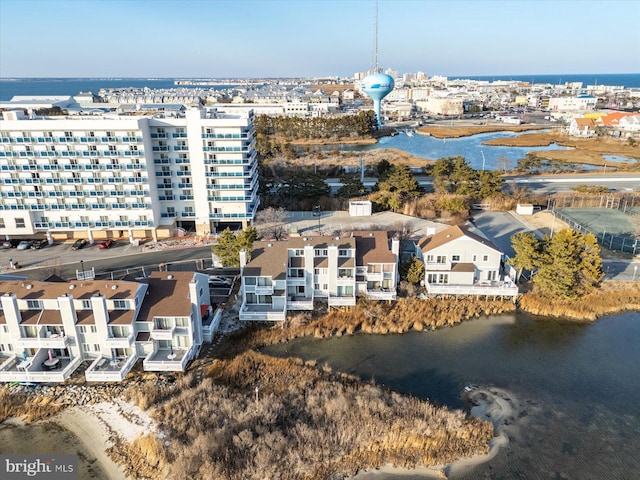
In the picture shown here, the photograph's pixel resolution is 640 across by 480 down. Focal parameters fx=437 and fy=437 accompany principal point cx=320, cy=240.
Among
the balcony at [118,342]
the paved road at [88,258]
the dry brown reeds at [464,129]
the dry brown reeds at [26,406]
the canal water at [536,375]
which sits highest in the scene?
the dry brown reeds at [464,129]

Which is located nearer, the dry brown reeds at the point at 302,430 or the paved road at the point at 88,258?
the dry brown reeds at the point at 302,430

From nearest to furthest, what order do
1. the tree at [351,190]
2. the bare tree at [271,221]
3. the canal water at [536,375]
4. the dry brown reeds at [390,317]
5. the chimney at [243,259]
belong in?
the canal water at [536,375] < the dry brown reeds at [390,317] < the chimney at [243,259] < the bare tree at [271,221] < the tree at [351,190]

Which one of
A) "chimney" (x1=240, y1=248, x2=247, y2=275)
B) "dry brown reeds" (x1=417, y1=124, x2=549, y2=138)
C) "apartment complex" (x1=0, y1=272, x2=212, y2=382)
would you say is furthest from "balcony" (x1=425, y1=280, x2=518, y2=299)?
"dry brown reeds" (x1=417, y1=124, x2=549, y2=138)

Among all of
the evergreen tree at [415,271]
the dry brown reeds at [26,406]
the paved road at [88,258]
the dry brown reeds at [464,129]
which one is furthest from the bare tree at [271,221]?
the dry brown reeds at [464,129]

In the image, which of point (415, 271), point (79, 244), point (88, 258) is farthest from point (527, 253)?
point (79, 244)

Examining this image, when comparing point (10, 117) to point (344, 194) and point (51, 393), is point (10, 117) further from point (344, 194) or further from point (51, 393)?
point (344, 194)

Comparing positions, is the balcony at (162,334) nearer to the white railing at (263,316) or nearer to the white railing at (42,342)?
the white railing at (42,342)

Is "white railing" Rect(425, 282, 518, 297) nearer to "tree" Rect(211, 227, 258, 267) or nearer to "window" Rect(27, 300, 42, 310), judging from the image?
"tree" Rect(211, 227, 258, 267)
